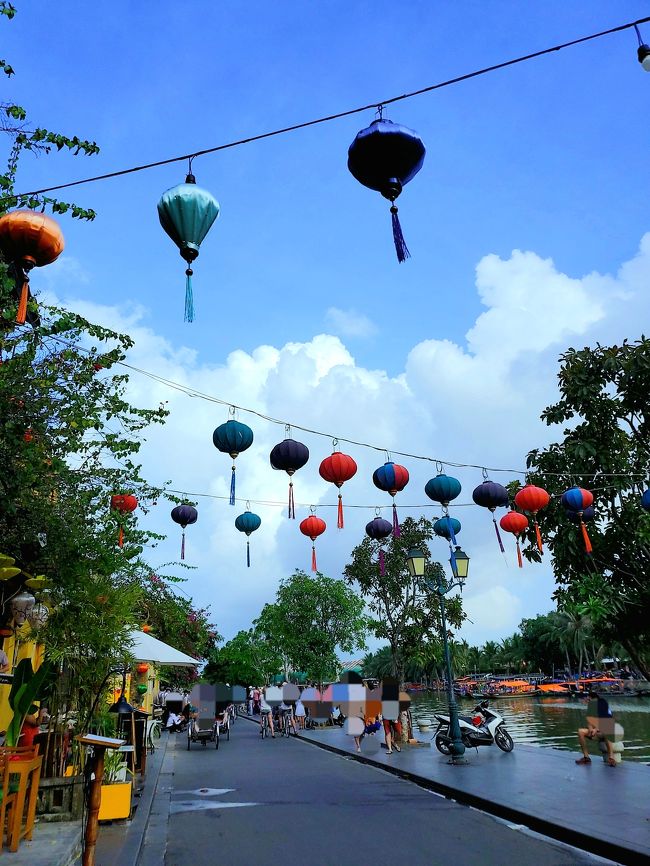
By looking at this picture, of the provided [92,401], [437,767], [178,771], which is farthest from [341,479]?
[178,771]

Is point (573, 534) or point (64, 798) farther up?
point (573, 534)

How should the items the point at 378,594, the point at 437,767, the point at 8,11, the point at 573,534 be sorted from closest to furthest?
the point at 8,11, the point at 437,767, the point at 573,534, the point at 378,594

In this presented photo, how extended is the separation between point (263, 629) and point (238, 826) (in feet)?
103

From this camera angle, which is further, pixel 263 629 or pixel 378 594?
pixel 263 629

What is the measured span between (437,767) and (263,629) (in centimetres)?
2749

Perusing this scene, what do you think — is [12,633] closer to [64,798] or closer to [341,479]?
[64,798]

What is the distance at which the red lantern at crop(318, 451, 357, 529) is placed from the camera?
9.57 meters

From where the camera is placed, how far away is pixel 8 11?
6.20 meters

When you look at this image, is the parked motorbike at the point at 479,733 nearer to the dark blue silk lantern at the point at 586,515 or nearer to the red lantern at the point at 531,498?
the dark blue silk lantern at the point at 586,515

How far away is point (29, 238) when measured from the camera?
17.7ft

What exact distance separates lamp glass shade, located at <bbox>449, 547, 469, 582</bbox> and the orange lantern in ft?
36.7

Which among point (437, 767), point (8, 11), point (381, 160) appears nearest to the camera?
point (381, 160)

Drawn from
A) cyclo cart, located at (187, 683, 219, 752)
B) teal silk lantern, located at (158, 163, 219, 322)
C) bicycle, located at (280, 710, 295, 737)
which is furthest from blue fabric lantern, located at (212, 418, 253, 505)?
bicycle, located at (280, 710, 295, 737)

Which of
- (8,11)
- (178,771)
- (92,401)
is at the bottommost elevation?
(178,771)
